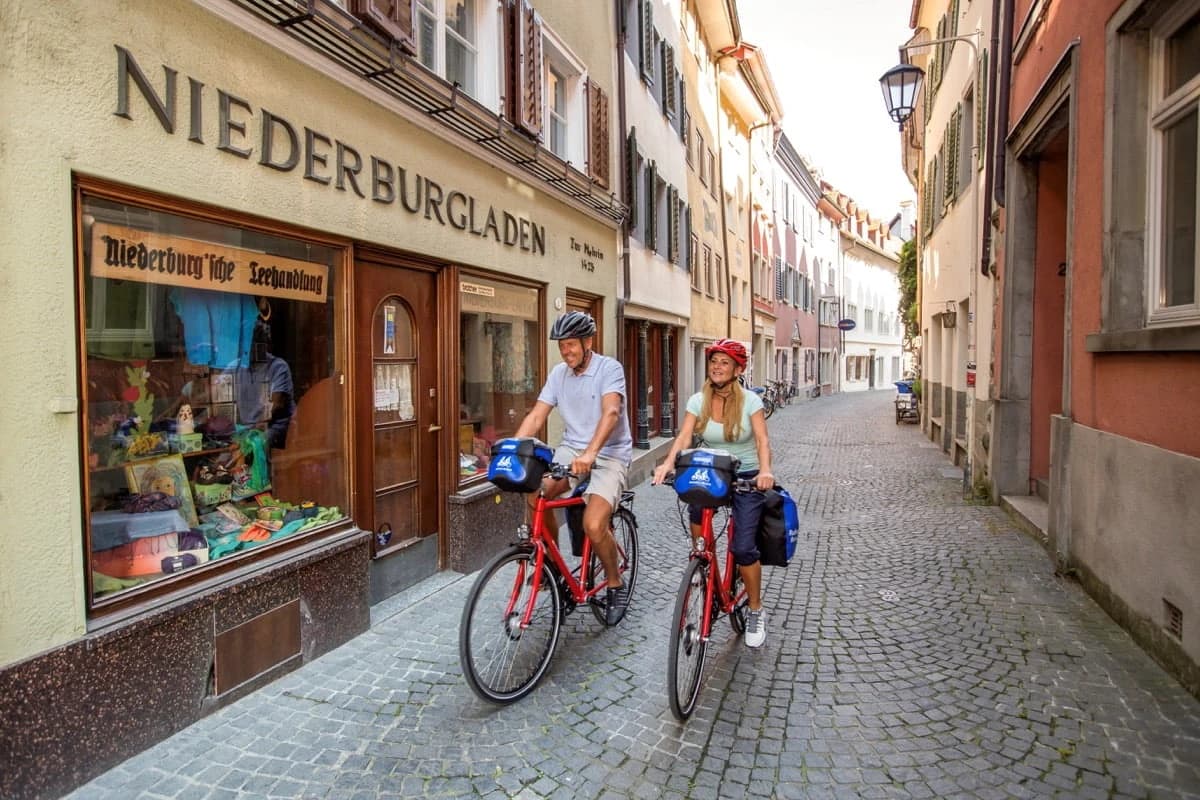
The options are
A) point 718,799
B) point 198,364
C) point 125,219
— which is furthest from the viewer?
→ point 198,364

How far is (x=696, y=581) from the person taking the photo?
3.74m

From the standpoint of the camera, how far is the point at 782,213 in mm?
33281

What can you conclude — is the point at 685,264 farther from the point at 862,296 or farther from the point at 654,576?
the point at 862,296

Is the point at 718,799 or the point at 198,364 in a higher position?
the point at 198,364

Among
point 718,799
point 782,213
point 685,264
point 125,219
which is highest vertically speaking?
Result: point 782,213

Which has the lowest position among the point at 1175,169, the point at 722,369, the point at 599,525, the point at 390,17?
the point at 599,525

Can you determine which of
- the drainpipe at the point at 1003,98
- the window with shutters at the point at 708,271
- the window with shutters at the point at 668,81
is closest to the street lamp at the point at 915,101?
the drainpipe at the point at 1003,98

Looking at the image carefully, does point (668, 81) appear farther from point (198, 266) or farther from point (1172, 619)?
point (1172, 619)

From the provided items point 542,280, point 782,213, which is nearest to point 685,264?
point 542,280

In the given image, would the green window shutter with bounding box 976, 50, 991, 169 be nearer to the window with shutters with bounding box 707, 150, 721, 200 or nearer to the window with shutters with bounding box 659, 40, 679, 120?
the window with shutters with bounding box 659, 40, 679, 120

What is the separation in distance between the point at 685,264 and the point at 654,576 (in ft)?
36.1

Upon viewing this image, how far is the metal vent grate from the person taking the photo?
13.2ft

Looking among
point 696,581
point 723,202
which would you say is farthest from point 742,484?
point 723,202

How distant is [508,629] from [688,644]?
86 centimetres
